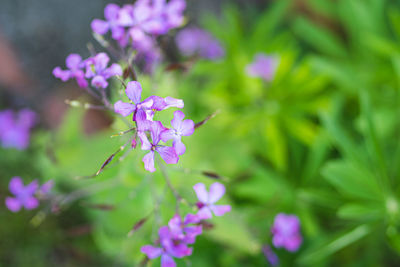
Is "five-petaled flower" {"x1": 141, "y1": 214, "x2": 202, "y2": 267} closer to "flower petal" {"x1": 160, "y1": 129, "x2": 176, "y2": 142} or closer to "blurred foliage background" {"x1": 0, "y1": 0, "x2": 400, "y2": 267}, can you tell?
"flower petal" {"x1": 160, "y1": 129, "x2": 176, "y2": 142}

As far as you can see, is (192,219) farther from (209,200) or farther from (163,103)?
(163,103)

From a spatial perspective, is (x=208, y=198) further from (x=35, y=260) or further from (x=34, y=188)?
(x=35, y=260)

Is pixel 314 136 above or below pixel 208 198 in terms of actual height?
above

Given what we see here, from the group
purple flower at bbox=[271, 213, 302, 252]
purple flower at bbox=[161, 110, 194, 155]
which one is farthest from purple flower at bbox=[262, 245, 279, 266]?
purple flower at bbox=[161, 110, 194, 155]

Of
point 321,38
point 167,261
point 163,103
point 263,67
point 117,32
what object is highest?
point 321,38

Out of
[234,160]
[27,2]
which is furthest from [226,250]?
[27,2]

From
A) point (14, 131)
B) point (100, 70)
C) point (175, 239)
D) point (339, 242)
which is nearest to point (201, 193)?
point (175, 239)
